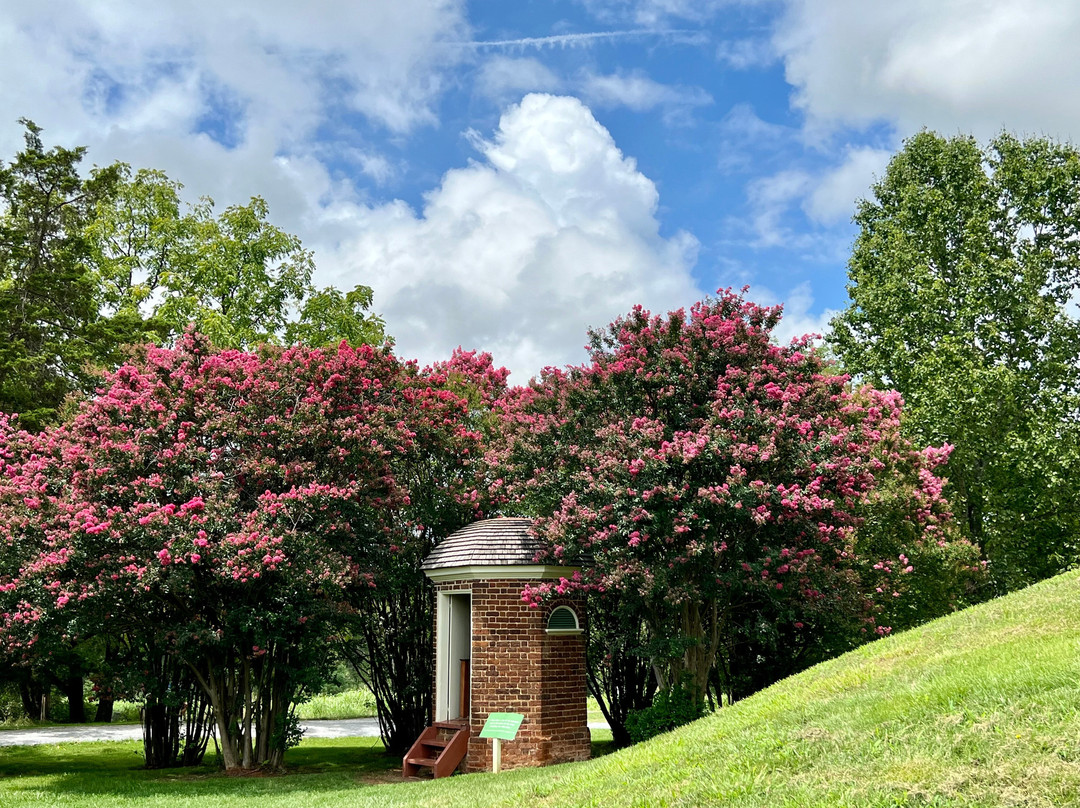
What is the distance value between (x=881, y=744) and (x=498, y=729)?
7.52 m

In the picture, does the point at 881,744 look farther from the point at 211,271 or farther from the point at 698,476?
the point at 211,271

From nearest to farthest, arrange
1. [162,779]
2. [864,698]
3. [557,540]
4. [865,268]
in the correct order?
1. [864,698]
2. [557,540]
3. [162,779]
4. [865,268]

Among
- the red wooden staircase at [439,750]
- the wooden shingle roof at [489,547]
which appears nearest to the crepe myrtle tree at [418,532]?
the wooden shingle roof at [489,547]

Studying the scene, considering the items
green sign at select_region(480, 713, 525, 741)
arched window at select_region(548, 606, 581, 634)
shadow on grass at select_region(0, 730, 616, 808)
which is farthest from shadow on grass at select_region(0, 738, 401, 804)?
arched window at select_region(548, 606, 581, 634)

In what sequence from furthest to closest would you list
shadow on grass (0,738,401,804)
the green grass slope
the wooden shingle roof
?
the wooden shingle roof, shadow on grass (0,738,401,804), the green grass slope

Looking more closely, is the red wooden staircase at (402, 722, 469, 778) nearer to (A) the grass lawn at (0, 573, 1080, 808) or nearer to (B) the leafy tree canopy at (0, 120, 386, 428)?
(A) the grass lawn at (0, 573, 1080, 808)

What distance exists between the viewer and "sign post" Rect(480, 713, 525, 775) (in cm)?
1286

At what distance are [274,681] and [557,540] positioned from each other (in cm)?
596

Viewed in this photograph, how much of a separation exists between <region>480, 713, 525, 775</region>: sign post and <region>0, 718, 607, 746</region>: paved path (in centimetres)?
932

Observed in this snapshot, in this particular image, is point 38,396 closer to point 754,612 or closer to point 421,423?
point 421,423

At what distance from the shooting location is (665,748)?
8766mm

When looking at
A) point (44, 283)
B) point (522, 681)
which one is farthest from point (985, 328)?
point (44, 283)

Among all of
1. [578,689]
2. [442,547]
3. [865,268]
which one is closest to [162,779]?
[442,547]

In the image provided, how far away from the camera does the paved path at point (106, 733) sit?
22672 millimetres
